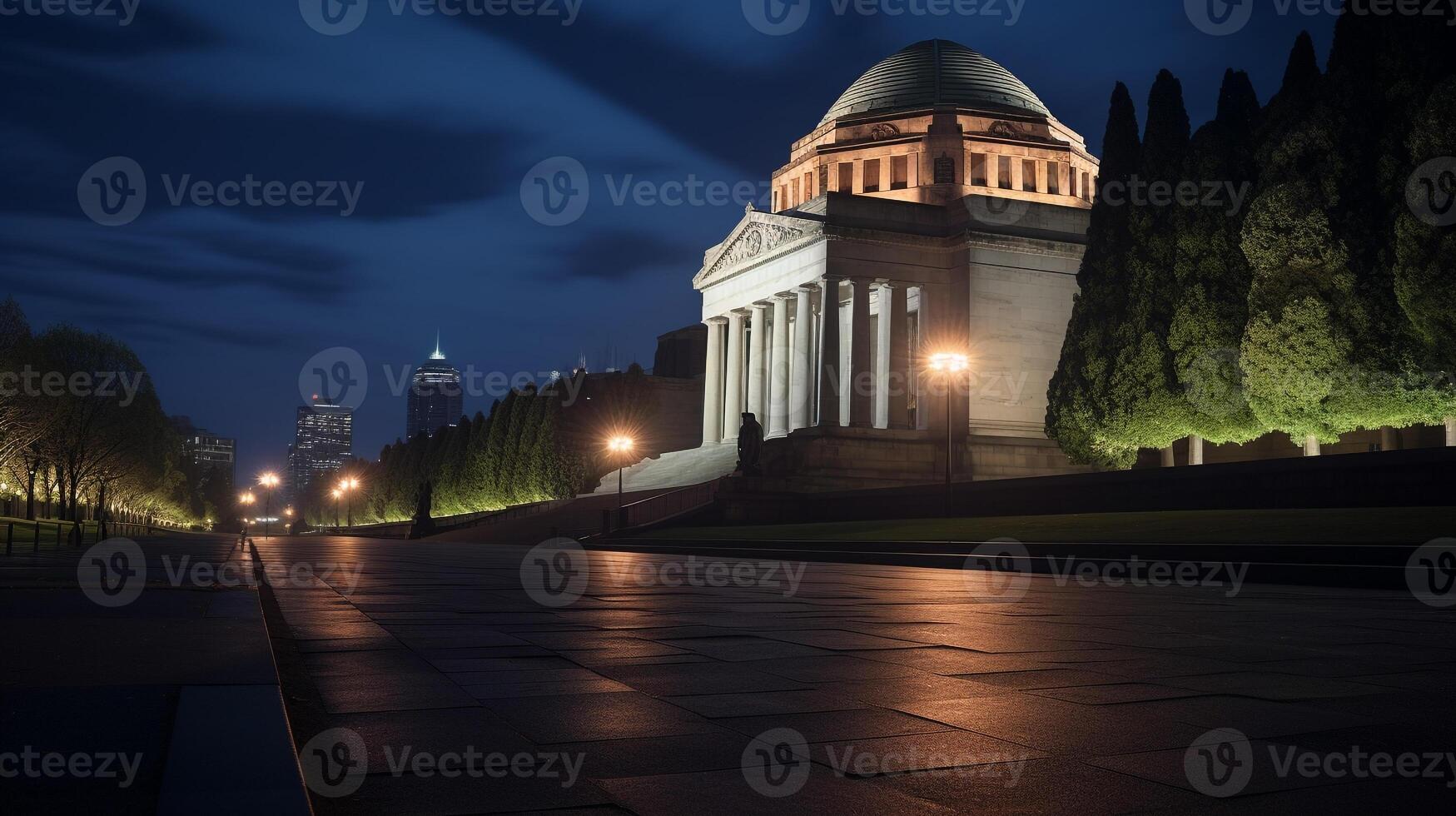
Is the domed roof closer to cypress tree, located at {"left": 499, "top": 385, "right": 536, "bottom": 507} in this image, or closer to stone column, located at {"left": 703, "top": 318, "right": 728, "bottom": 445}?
stone column, located at {"left": 703, "top": 318, "right": 728, "bottom": 445}

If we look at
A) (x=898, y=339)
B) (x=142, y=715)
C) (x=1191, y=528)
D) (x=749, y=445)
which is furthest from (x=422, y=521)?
(x=142, y=715)

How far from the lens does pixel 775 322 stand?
220ft

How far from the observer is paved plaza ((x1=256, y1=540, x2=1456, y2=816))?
3604 mm

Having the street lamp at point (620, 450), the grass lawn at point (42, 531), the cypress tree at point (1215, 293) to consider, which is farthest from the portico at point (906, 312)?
the grass lawn at point (42, 531)

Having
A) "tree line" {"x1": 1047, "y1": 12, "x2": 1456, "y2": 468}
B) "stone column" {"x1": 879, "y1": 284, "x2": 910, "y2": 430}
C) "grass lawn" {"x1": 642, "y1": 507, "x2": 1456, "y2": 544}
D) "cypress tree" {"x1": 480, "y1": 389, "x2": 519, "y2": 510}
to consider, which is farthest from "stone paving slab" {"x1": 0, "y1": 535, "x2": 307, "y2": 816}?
"cypress tree" {"x1": 480, "y1": 389, "x2": 519, "y2": 510}

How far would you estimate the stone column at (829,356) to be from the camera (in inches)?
2322

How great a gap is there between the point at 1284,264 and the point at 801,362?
98.5 feet

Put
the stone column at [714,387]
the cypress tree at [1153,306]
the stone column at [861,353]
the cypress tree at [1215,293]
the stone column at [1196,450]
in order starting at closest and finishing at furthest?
1. the cypress tree at [1215,293]
2. the cypress tree at [1153,306]
3. the stone column at [1196,450]
4. the stone column at [861,353]
5. the stone column at [714,387]

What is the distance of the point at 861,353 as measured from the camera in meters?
61.2

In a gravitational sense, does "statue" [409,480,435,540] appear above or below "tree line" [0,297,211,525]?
below

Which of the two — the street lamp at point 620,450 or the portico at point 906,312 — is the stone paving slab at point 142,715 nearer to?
the street lamp at point 620,450

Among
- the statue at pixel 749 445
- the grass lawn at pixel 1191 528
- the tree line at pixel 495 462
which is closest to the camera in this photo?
the grass lawn at pixel 1191 528

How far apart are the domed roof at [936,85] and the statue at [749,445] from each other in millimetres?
37950

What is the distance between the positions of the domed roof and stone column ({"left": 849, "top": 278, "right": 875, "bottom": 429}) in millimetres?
23953
